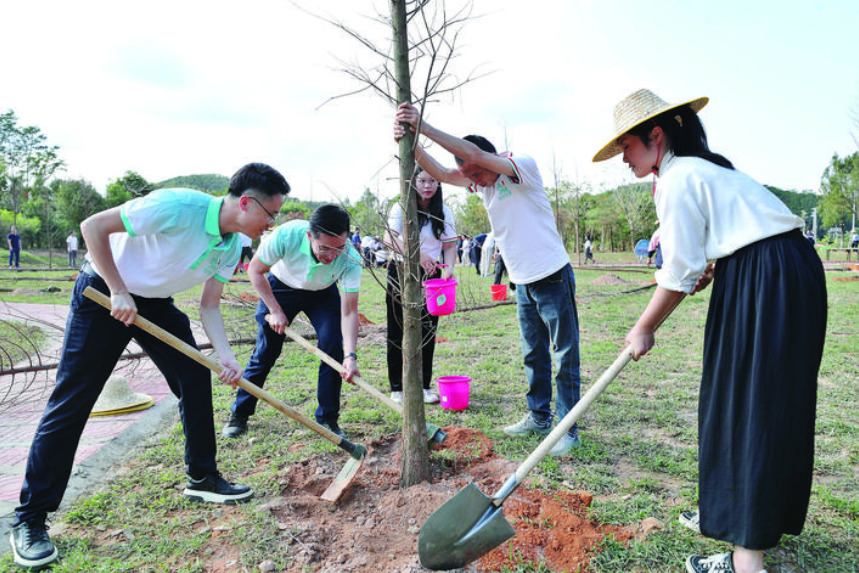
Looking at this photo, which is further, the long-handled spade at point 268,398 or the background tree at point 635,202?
the background tree at point 635,202

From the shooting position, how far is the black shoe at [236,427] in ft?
12.5

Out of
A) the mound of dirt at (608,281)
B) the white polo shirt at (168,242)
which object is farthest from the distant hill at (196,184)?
the mound of dirt at (608,281)

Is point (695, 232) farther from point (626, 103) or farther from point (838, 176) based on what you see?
point (838, 176)

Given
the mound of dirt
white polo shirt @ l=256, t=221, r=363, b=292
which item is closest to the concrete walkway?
white polo shirt @ l=256, t=221, r=363, b=292

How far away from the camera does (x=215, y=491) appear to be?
290 centimetres

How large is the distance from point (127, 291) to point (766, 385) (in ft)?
9.10

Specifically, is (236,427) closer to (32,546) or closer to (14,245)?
(32,546)

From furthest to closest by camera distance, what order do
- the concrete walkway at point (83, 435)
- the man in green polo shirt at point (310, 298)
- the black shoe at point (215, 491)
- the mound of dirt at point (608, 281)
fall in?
the mound of dirt at point (608, 281) → the man in green polo shirt at point (310, 298) → the concrete walkway at point (83, 435) → the black shoe at point (215, 491)

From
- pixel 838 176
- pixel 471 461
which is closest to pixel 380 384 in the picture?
pixel 471 461

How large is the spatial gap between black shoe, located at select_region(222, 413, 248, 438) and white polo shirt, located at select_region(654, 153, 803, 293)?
3098 mm

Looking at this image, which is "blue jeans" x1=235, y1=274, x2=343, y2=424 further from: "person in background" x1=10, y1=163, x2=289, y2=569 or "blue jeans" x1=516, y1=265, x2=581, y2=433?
"blue jeans" x1=516, y1=265, x2=581, y2=433

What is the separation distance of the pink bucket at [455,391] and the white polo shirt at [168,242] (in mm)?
2212

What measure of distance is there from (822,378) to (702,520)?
386 centimetres

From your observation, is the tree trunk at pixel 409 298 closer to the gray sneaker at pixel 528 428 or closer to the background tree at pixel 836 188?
the gray sneaker at pixel 528 428
